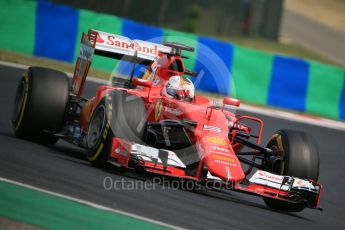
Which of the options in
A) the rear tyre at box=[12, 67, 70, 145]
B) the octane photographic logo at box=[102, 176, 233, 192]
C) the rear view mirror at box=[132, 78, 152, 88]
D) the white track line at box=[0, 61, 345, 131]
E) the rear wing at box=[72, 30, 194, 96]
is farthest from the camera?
the white track line at box=[0, 61, 345, 131]

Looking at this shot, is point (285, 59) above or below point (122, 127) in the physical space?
above

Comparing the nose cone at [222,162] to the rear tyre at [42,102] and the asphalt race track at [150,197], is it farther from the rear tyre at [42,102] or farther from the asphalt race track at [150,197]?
the rear tyre at [42,102]

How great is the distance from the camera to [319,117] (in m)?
22.3

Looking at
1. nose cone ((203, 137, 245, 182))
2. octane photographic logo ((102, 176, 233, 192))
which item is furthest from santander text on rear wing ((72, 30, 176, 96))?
nose cone ((203, 137, 245, 182))

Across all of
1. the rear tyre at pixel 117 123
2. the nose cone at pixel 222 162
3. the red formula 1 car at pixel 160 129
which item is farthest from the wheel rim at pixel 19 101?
the nose cone at pixel 222 162

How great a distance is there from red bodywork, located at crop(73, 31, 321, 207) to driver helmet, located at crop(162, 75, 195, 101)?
10 centimetres

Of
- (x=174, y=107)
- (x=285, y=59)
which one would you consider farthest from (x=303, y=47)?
(x=174, y=107)

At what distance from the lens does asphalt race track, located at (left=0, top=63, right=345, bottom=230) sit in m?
8.60

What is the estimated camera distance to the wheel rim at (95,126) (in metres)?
11.0

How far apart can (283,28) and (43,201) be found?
Result: 1659 inches

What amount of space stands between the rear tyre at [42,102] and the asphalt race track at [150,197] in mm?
273

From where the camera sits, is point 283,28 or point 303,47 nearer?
point 303,47

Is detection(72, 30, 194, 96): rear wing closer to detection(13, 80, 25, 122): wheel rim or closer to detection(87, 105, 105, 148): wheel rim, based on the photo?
detection(13, 80, 25, 122): wheel rim

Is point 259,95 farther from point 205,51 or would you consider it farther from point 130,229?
point 130,229
